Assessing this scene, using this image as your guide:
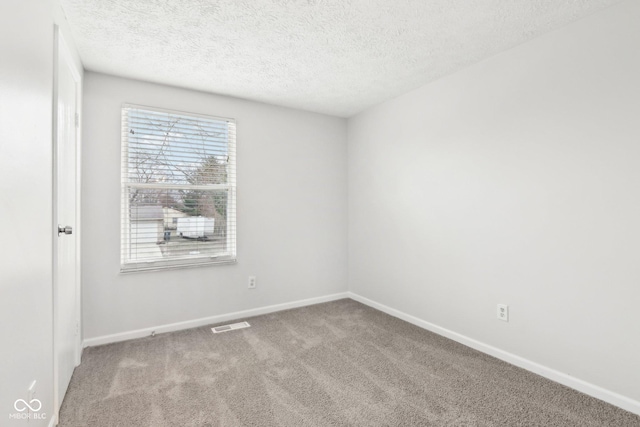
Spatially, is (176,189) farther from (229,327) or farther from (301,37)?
(301,37)

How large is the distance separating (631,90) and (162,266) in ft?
12.3

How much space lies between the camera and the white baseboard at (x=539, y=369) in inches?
72.9

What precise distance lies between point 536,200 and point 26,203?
2.93 meters

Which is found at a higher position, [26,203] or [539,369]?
[26,203]

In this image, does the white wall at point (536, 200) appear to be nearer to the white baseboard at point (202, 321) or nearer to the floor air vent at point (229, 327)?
the white baseboard at point (202, 321)

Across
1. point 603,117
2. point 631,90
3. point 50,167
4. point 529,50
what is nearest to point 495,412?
point 603,117

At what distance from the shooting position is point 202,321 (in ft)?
10.5

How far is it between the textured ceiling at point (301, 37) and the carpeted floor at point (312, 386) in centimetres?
238

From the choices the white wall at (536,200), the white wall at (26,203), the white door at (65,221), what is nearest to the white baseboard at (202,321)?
the white door at (65,221)

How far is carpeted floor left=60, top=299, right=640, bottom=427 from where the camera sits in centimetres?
179

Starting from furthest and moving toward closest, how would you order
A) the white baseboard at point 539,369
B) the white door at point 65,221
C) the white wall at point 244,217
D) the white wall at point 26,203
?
the white wall at point 244,217, the white baseboard at point 539,369, the white door at point 65,221, the white wall at point 26,203

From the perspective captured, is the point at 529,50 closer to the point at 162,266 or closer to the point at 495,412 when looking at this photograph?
the point at 495,412

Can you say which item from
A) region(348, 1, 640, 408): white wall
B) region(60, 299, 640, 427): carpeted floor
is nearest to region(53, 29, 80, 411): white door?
A: region(60, 299, 640, 427): carpeted floor

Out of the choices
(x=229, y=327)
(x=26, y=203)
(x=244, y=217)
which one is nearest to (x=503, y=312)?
(x=229, y=327)
